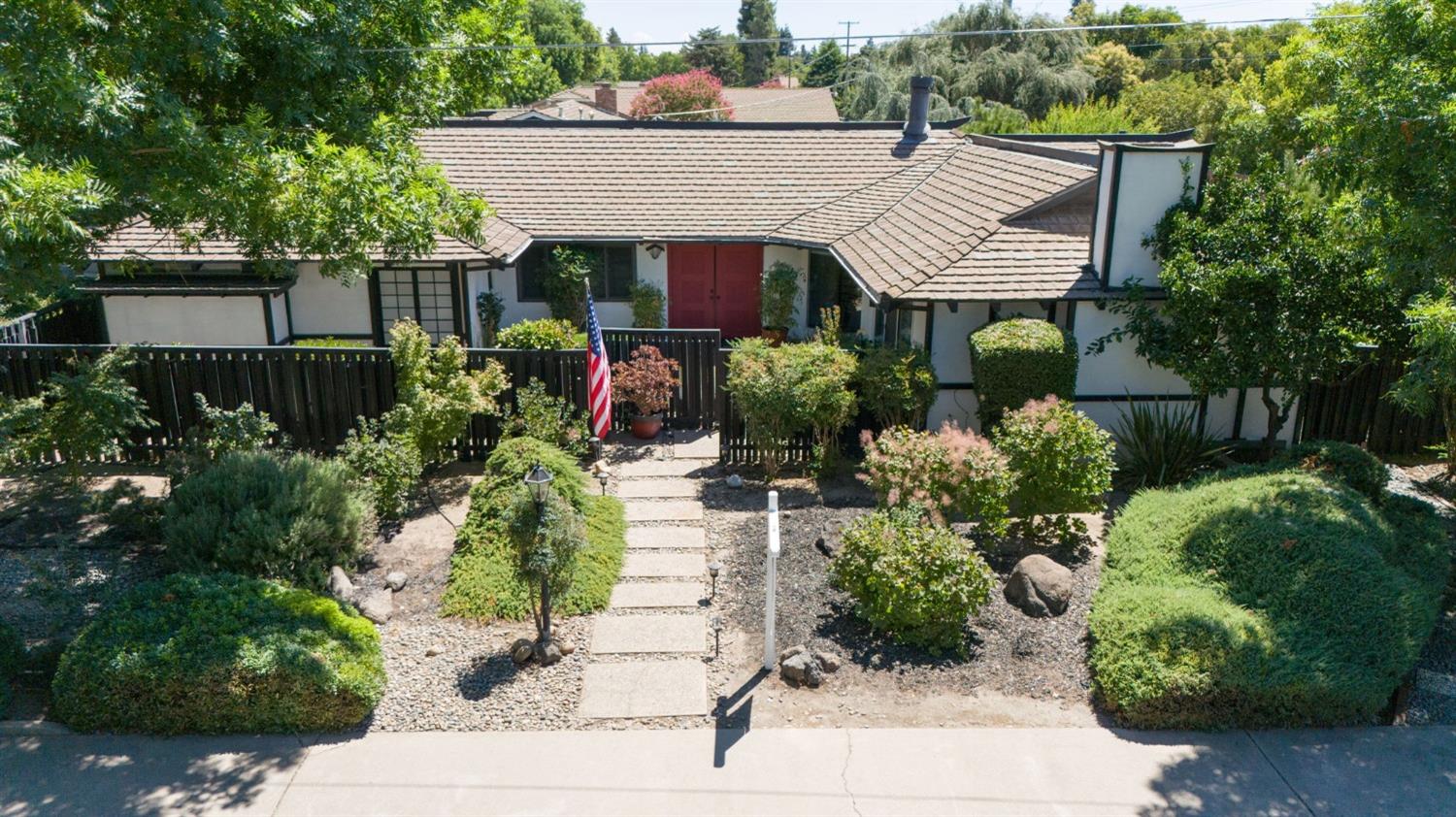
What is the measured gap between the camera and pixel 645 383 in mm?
13289

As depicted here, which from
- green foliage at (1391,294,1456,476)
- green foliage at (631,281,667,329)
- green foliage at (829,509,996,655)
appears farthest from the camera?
green foliage at (631,281,667,329)

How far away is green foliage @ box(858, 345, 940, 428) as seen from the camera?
11.9 metres

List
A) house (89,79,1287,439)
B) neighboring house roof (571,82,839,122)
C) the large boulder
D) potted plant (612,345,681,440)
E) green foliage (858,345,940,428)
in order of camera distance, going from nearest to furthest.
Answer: the large boulder → green foliage (858,345,940,428) → house (89,79,1287,439) → potted plant (612,345,681,440) → neighboring house roof (571,82,839,122)

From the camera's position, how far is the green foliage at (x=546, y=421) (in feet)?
40.4

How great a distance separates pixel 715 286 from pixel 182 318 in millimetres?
9012

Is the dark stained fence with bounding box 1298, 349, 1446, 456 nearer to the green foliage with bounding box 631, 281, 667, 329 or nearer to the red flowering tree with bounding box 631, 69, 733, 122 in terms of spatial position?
the green foliage with bounding box 631, 281, 667, 329

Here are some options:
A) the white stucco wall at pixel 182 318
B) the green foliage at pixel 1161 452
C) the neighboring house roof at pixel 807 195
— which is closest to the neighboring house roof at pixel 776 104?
the neighboring house roof at pixel 807 195

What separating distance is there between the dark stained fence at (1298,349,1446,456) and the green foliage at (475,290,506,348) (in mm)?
12449

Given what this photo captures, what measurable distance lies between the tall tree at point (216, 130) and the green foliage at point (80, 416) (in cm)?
233

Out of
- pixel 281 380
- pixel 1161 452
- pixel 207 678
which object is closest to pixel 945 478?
pixel 1161 452

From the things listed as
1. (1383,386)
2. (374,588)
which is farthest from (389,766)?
(1383,386)

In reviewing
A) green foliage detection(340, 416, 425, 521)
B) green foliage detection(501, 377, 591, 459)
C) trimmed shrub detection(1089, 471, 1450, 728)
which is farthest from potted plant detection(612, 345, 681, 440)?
trimmed shrub detection(1089, 471, 1450, 728)

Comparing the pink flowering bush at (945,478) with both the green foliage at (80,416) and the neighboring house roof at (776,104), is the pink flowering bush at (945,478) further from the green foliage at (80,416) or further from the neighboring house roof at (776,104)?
Answer: the neighboring house roof at (776,104)

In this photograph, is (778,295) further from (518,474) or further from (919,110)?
(518,474)
